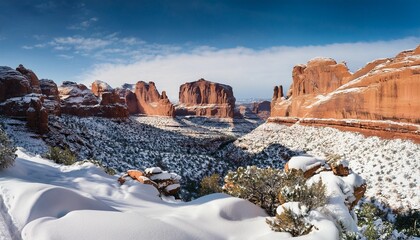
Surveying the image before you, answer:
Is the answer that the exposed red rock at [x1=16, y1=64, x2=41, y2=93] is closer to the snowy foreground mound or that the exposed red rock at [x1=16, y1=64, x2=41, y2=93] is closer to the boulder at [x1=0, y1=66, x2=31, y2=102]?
the boulder at [x1=0, y1=66, x2=31, y2=102]

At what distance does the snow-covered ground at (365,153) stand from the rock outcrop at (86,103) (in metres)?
33.2

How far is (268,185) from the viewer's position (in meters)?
10.7

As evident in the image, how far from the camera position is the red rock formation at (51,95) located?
44.1 metres

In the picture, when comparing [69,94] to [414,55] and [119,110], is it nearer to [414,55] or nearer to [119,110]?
[119,110]

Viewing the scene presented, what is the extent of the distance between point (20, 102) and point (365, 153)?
39660 millimetres

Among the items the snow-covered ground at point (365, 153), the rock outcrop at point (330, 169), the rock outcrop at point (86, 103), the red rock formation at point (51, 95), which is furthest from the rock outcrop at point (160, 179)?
the rock outcrop at point (86, 103)

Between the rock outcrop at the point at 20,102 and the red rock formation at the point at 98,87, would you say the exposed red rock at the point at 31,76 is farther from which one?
the red rock formation at the point at 98,87

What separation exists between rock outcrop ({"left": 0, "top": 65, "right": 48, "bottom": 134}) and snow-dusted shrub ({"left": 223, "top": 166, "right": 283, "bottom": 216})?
2779cm

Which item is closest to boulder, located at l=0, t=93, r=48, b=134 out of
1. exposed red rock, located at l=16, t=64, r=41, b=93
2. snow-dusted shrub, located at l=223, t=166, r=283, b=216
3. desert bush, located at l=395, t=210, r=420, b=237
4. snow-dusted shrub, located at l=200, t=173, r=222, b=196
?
exposed red rock, located at l=16, t=64, r=41, b=93

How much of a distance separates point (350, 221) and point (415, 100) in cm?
2957

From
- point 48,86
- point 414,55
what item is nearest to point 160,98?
point 48,86

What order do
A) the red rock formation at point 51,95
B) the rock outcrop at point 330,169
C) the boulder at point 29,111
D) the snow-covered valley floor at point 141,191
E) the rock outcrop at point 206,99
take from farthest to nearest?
the rock outcrop at point 206,99, the red rock formation at point 51,95, the boulder at point 29,111, the rock outcrop at point 330,169, the snow-covered valley floor at point 141,191

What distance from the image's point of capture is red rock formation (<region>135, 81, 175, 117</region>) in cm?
13012

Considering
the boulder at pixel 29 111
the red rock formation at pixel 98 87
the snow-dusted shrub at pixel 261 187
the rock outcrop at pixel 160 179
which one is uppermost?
the red rock formation at pixel 98 87
